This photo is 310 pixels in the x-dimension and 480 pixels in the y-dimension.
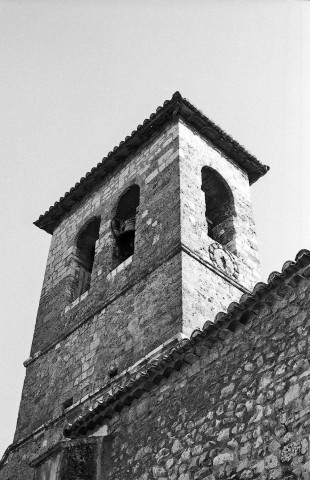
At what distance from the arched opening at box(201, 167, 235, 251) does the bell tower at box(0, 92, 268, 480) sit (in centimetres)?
2

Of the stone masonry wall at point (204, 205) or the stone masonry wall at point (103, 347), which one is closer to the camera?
the stone masonry wall at point (103, 347)

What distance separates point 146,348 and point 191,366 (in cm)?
257

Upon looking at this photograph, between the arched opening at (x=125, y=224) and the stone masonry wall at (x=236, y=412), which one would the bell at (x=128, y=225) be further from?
the stone masonry wall at (x=236, y=412)

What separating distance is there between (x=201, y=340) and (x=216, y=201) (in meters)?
6.30

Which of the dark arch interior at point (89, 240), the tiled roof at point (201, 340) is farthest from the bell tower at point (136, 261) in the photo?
the tiled roof at point (201, 340)

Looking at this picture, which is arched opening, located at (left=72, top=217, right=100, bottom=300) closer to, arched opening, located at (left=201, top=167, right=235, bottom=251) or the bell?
the bell

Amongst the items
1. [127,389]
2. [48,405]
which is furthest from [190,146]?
[127,389]

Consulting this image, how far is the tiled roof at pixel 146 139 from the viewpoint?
40.8 ft

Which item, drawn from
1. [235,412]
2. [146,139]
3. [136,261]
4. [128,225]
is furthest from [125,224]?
[235,412]

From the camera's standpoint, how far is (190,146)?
12.0m

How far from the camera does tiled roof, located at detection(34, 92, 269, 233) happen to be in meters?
12.4

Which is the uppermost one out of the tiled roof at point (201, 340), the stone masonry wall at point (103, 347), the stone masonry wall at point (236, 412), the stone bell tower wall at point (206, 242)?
the stone bell tower wall at point (206, 242)

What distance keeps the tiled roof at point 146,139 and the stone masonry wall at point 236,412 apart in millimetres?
6987

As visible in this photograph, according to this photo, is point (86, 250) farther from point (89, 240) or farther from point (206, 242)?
point (206, 242)
